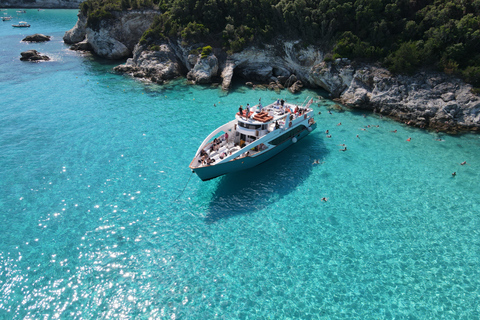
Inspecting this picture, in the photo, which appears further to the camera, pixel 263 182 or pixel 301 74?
pixel 301 74

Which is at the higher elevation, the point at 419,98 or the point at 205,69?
the point at 419,98

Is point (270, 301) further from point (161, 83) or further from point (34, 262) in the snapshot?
point (161, 83)

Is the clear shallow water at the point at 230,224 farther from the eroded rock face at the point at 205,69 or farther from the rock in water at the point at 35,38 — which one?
the rock in water at the point at 35,38

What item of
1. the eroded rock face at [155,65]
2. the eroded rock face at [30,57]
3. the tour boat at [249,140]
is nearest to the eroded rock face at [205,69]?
the eroded rock face at [155,65]

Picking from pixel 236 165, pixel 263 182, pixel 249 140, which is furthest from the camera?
pixel 249 140

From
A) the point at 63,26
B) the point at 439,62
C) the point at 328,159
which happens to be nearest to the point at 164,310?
the point at 328,159

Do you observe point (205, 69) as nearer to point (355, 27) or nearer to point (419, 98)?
point (355, 27)

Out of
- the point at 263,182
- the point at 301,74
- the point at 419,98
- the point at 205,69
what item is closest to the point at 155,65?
the point at 205,69
